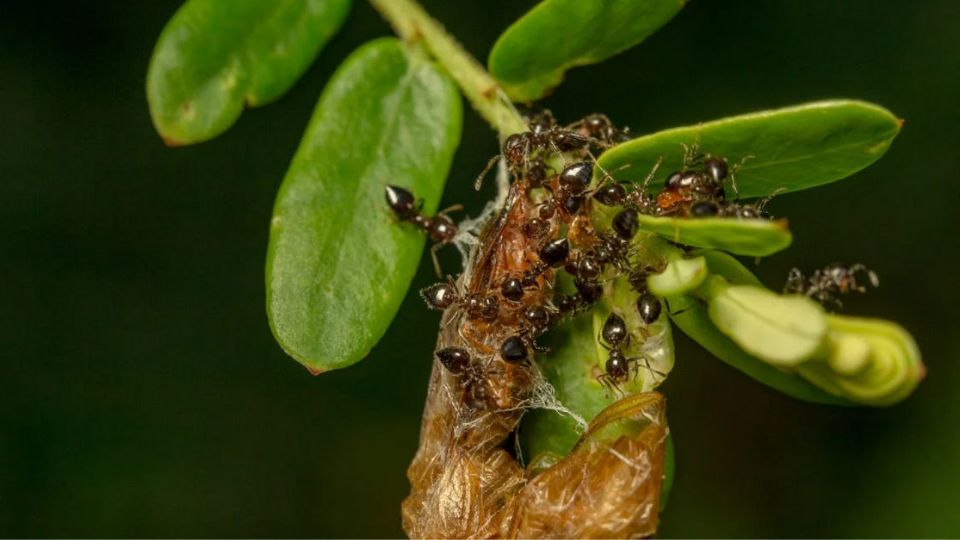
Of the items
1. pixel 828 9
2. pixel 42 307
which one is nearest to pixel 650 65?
pixel 828 9

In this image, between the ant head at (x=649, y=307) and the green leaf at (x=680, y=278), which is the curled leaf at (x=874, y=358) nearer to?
the green leaf at (x=680, y=278)

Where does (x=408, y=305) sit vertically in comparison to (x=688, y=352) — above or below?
above

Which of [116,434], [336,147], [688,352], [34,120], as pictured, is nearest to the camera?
[336,147]

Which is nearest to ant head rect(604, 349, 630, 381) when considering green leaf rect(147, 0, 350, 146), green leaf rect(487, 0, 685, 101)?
green leaf rect(487, 0, 685, 101)

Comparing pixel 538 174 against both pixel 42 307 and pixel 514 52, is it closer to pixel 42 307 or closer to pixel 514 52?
pixel 514 52

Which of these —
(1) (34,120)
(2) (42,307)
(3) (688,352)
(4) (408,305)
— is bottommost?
(3) (688,352)

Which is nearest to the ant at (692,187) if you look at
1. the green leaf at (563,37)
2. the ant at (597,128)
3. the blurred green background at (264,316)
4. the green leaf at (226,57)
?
the green leaf at (563,37)

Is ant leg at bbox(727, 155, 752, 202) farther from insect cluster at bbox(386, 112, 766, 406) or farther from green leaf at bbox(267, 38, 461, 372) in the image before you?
green leaf at bbox(267, 38, 461, 372)
